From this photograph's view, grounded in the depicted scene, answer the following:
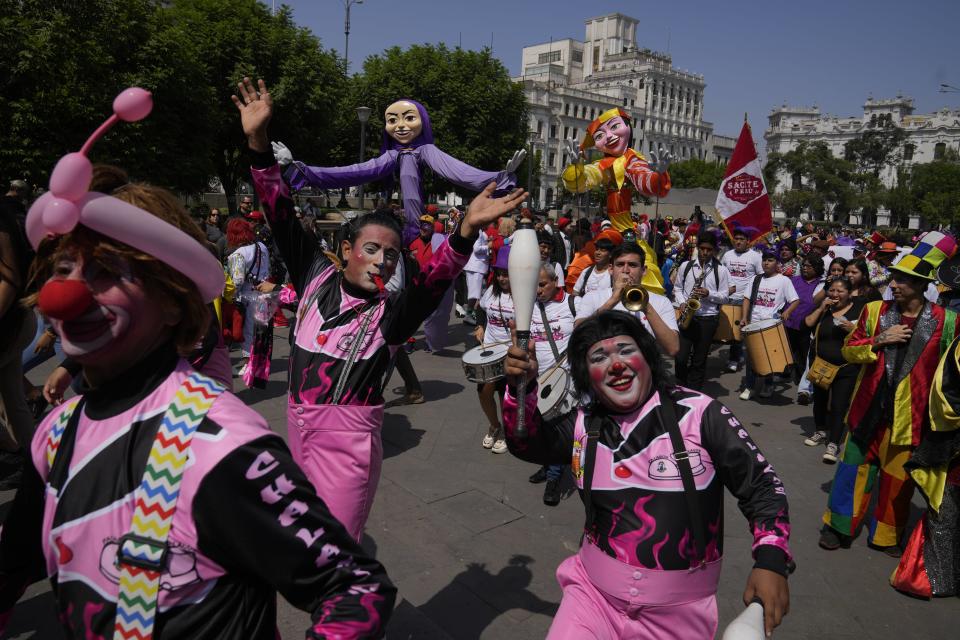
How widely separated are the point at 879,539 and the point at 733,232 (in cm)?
571

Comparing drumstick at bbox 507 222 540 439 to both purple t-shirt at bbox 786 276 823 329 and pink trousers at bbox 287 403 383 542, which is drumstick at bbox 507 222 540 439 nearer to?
pink trousers at bbox 287 403 383 542

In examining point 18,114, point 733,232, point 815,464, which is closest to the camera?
point 815,464

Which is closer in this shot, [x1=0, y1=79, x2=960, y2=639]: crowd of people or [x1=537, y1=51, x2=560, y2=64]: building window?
[x1=0, y1=79, x2=960, y2=639]: crowd of people

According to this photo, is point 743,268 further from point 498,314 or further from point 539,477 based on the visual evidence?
point 539,477

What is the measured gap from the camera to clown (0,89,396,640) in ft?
4.17

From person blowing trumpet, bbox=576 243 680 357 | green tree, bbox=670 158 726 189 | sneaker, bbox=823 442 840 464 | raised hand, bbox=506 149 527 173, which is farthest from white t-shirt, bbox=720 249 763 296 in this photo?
green tree, bbox=670 158 726 189

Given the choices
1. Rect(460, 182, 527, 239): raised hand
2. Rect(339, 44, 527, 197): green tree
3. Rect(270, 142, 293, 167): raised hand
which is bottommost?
Rect(460, 182, 527, 239): raised hand

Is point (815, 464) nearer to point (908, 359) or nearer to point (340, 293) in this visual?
point (908, 359)

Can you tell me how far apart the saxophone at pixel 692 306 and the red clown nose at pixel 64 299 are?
723 cm

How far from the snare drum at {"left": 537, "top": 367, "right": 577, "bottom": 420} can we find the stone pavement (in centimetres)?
124

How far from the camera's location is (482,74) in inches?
1558

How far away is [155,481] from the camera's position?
1.29m

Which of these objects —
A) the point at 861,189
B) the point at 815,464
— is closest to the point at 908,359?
the point at 815,464

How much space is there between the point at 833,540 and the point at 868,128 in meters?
118
